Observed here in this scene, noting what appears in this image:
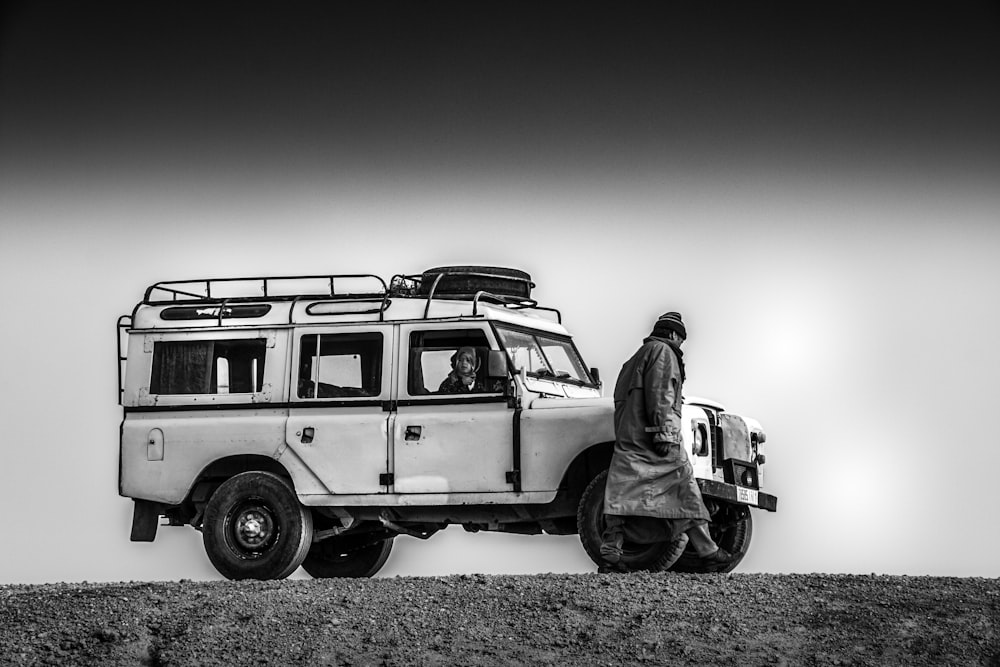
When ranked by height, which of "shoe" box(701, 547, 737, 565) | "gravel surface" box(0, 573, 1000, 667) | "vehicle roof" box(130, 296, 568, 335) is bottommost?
"gravel surface" box(0, 573, 1000, 667)

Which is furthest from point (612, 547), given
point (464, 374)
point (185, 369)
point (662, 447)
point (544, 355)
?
point (185, 369)

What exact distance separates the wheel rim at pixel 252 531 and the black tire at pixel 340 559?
110 centimetres

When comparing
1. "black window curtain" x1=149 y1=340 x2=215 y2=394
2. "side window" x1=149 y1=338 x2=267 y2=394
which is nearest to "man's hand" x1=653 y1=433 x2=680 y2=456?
"side window" x1=149 y1=338 x2=267 y2=394

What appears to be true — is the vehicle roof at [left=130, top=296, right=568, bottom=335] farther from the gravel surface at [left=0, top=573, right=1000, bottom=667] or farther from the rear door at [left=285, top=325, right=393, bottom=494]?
the gravel surface at [left=0, top=573, right=1000, bottom=667]

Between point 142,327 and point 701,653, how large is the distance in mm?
5737

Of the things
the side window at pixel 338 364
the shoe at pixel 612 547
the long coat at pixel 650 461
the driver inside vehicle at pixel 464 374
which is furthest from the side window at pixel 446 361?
the shoe at pixel 612 547

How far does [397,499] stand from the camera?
1232 centimetres

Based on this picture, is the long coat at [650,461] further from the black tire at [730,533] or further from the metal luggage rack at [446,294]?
the metal luggage rack at [446,294]

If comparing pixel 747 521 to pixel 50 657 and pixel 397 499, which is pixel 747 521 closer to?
pixel 397 499

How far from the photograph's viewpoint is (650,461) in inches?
449

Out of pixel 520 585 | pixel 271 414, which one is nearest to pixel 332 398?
pixel 271 414

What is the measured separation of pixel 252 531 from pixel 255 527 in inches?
1.5

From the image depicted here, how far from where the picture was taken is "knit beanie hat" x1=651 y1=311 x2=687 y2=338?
38.9 feet

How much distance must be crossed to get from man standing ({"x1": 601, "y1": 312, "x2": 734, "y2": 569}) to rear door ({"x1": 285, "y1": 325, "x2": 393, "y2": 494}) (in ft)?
6.19
